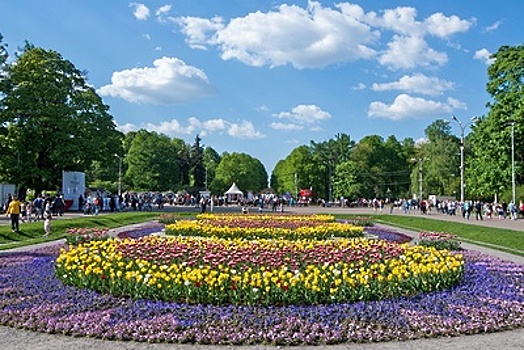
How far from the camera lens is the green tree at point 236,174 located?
→ 107m

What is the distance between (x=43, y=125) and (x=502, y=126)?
37.8 m

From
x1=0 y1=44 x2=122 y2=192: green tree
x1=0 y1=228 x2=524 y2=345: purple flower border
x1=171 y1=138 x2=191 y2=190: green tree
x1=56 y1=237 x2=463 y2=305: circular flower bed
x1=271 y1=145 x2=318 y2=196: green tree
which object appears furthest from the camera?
x1=171 y1=138 x2=191 y2=190: green tree

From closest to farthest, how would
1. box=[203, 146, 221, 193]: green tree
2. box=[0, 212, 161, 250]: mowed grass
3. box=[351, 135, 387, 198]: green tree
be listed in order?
box=[0, 212, 161, 250]: mowed grass
box=[351, 135, 387, 198]: green tree
box=[203, 146, 221, 193]: green tree

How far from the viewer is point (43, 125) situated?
150ft

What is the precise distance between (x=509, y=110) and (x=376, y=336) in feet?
134

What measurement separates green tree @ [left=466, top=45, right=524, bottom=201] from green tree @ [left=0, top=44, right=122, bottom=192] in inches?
1314

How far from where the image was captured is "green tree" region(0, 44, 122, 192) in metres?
43.8

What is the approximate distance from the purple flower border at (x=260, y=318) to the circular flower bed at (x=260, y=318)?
1cm

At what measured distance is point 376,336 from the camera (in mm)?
7199

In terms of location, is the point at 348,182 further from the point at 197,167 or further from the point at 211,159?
the point at 211,159

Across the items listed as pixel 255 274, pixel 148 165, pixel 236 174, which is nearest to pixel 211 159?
pixel 236 174

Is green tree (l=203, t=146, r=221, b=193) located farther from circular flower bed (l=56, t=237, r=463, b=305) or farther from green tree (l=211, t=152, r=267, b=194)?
circular flower bed (l=56, t=237, r=463, b=305)

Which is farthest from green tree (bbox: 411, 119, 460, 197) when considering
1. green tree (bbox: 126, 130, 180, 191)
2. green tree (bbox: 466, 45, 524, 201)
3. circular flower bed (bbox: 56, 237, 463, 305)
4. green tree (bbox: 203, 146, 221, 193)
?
circular flower bed (bbox: 56, 237, 463, 305)

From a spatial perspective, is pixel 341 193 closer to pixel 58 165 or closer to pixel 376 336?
pixel 58 165
